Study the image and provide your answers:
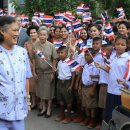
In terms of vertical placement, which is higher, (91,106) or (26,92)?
(26,92)

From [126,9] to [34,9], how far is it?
3421 mm

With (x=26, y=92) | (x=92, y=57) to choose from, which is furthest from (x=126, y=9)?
(x=26, y=92)

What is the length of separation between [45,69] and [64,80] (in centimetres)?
58

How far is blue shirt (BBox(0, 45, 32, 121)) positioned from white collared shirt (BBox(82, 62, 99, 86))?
Answer: 240 centimetres

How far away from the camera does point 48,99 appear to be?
709 centimetres

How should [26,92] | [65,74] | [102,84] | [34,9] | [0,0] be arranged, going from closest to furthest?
[26,92] < [102,84] < [65,74] < [34,9] < [0,0]

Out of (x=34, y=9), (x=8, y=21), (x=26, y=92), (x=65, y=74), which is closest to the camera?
(x=8, y=21)

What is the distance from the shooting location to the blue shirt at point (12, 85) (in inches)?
142

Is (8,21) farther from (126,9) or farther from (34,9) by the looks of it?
(126,9)

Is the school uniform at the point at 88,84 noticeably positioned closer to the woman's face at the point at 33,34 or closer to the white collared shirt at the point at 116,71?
the white collared shirt at the point at 116,71

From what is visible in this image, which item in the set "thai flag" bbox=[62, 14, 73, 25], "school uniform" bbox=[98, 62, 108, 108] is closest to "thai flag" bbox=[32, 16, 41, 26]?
"thai flag" bbox=[62, 14, 73, 25]

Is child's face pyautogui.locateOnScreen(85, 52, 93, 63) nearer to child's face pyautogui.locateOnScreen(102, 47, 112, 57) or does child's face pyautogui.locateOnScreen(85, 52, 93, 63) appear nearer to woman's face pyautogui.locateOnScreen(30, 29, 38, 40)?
child's face pyautogui.locateOnScreen(102, 47, 112, 57)

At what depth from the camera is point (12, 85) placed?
3633 mm

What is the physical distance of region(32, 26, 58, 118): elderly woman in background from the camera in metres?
6.95
